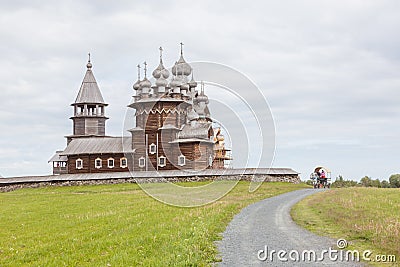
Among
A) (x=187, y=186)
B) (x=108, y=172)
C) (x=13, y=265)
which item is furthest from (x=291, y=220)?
(x=108, y=172)

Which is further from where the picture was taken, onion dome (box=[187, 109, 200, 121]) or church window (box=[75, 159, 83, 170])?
church window (box=[75, 159, 83, 170])

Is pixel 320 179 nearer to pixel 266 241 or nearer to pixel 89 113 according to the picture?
pixel 266 241

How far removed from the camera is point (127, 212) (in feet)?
80.8

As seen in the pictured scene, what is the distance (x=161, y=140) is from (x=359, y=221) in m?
41.6

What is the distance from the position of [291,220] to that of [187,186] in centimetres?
2833

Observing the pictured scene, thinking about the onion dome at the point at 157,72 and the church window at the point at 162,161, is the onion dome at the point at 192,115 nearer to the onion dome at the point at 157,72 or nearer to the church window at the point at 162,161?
the church window at the point at 162,161

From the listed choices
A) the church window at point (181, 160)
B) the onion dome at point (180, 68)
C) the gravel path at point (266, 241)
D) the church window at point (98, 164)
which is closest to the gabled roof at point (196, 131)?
the church window at point (181, 160)

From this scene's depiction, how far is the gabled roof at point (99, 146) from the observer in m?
60.2

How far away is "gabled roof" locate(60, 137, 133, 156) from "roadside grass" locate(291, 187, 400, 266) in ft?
122

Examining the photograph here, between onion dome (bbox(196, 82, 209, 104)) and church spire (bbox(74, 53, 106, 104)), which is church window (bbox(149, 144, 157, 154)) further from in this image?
church spire (bbox(74, 53, 106, 104))

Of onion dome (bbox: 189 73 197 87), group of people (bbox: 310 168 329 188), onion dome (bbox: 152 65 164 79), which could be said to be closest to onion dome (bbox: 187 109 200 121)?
onion dome (bbox: 152 65 164 79)

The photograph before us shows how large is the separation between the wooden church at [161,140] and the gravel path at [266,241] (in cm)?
3585

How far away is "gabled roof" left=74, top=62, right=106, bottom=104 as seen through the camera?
69.1 meters

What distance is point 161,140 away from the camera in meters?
57.8
